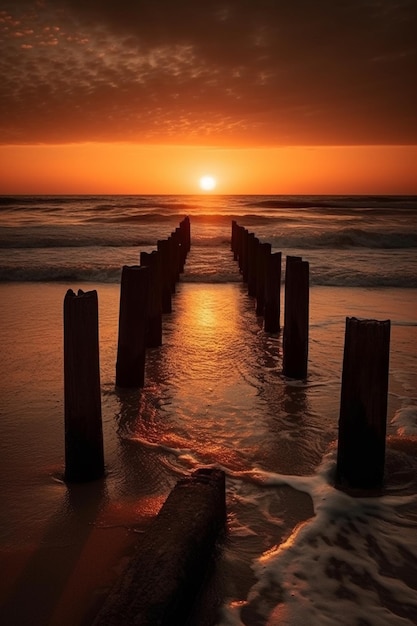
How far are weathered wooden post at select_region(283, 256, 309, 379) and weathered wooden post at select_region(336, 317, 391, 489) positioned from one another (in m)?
2.26

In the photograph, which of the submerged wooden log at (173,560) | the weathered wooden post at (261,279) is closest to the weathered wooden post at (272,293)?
the weathered wooden post at (261,279)

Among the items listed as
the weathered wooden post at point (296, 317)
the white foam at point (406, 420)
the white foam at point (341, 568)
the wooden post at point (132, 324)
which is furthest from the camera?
the weathered wooden post at point (296, 317)

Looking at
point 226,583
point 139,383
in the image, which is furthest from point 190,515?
point 139,383

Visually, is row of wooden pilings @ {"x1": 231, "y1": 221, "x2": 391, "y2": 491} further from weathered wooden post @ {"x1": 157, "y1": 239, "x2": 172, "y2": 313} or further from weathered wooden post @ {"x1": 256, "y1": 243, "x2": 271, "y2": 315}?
weathered wooden post @ {"x1": 157, "y1": 239, "x2": 172, "y2": 313}

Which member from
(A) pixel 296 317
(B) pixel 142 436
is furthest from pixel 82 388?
(A) pixel 296 317

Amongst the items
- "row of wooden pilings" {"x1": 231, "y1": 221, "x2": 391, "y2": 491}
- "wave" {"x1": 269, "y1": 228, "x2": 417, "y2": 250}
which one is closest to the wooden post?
"row of wooden pilings" {"x1": 231, "y1": 221, "x2": 391, "y2": 491}

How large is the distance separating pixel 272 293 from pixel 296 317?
2.18 meters

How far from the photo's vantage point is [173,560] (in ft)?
7.47

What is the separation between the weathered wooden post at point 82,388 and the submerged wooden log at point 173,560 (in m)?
0.85

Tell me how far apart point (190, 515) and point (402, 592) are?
110 cm

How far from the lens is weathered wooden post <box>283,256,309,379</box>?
567 centimetres

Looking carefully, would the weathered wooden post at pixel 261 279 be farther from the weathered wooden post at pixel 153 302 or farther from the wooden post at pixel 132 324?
the wooden post at pixel 132 324

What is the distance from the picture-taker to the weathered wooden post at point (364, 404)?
3.35 metres

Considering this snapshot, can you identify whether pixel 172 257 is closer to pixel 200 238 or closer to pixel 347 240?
pixel 200 238
